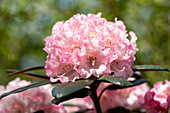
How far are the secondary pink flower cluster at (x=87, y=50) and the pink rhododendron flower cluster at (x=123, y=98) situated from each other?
0.37 m

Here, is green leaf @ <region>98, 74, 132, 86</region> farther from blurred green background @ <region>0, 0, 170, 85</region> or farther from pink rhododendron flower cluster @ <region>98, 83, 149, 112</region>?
blurred green background @ <region>0, 0, 170, 85</region>

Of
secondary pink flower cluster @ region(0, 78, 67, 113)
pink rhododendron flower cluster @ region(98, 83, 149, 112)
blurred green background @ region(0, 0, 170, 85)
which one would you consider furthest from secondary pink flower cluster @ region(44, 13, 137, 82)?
blurred green background @ region(0, 0, 170, 85)

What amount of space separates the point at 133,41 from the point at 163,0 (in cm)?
136

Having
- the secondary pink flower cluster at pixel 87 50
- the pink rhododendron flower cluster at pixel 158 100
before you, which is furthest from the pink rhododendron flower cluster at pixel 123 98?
the secondary pink flower cluster at pixel 87 50

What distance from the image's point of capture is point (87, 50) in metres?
0.79

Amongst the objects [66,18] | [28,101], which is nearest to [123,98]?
[28,101]

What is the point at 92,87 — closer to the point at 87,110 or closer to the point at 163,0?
the point at 87,110

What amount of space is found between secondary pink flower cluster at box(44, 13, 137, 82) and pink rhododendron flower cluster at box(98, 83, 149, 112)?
0.37m

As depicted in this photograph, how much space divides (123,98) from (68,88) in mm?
595

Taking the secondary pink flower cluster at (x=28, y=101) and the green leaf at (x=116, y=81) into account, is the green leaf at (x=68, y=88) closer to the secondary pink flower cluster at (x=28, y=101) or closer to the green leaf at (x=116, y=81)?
the green leaf at (x=116, y=81)

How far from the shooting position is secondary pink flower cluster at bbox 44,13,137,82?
79cm

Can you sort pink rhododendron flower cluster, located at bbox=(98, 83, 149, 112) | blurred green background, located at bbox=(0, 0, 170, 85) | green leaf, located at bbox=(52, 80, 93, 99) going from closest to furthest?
green leaf, located at bbox=(52, 80, 93, 99) < pink rhododendron flower cluster, located at bbox=(98, 83, 149, 112) < blurred green background, located at bbox=(0, 0, 170, 85)

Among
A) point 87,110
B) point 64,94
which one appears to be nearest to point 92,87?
point 64,94

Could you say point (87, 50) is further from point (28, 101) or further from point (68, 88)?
point (28, 101)
